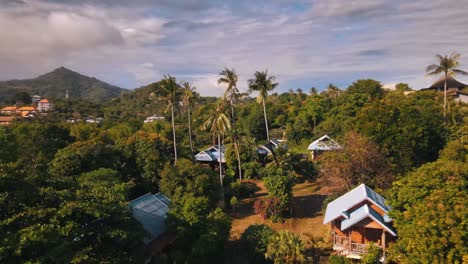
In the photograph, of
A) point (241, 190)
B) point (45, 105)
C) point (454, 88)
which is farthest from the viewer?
point (45, 105)

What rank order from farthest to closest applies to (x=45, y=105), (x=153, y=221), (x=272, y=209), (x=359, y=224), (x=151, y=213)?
(x=45, y=105) < (x=272, y=209) < (x=151, y=213) < (x=153, y=221) < (x=359, y=224)

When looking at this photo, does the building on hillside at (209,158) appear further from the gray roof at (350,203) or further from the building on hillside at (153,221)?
the gray roof at (350,203)

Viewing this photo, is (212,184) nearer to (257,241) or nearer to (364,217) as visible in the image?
(257,241)

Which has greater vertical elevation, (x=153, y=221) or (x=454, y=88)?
(x=454, y=88)

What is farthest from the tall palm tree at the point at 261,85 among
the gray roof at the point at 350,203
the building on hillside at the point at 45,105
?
the building on hillside at the point at 45,105

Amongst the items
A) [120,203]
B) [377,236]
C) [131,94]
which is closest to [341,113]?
[377,236]

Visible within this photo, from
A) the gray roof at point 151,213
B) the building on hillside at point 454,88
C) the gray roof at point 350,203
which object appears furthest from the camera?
the building on hillside at point 454,88

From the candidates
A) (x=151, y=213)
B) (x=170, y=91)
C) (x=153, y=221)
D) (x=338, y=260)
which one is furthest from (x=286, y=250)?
(x=170, y=91)

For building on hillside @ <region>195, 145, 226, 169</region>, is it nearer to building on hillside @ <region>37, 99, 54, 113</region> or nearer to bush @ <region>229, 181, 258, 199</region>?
bush @ <region>229, 181, 258, 199</region>

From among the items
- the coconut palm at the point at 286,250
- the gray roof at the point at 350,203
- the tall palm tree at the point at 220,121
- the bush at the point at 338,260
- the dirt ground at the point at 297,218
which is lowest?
the dirt ground at the point at 297,218
